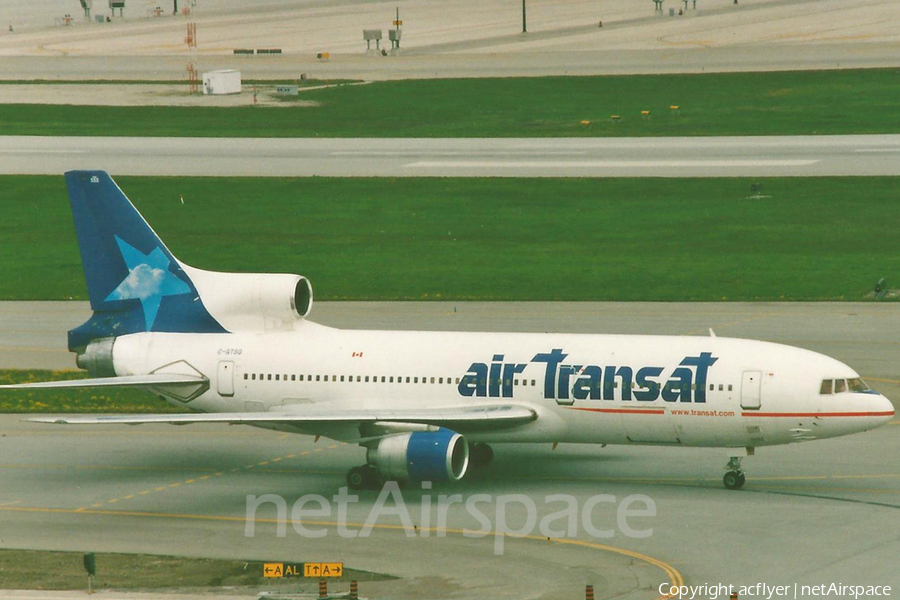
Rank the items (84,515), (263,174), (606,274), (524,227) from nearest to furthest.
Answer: (84,515) < (606,274) < (524,227) < (263,174)

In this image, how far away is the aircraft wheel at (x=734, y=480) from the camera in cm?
4419

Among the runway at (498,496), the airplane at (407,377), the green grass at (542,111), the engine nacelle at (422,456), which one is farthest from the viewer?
the green grass at (542,111)

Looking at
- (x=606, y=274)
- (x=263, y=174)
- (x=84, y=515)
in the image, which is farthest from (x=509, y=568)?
(x=263, y=174)

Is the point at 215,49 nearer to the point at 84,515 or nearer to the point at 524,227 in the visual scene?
the point at 524,227

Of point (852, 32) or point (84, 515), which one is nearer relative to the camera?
point (84, 515)

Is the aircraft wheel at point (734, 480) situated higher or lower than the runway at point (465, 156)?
lower

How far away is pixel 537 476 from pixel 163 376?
484 inches

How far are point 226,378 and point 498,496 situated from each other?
9.86 meters

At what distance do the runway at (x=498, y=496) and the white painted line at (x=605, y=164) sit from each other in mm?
50601

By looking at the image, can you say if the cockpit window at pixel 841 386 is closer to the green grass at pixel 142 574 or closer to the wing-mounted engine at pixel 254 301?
the green grass at pixel 142 574

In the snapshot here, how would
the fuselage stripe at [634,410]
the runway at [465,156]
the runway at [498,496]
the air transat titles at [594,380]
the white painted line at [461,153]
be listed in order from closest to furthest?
the runway at [498,496]
the air transat titles at [594,380]
the fuselage stripe at [634,410]
the runway at [465,156]
the white painted line at [461,153]

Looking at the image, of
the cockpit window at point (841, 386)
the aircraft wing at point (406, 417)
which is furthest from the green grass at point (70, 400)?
the cockpit window at point (841, 386)

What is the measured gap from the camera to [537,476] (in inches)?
1823

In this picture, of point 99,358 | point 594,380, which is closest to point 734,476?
point 594,380
